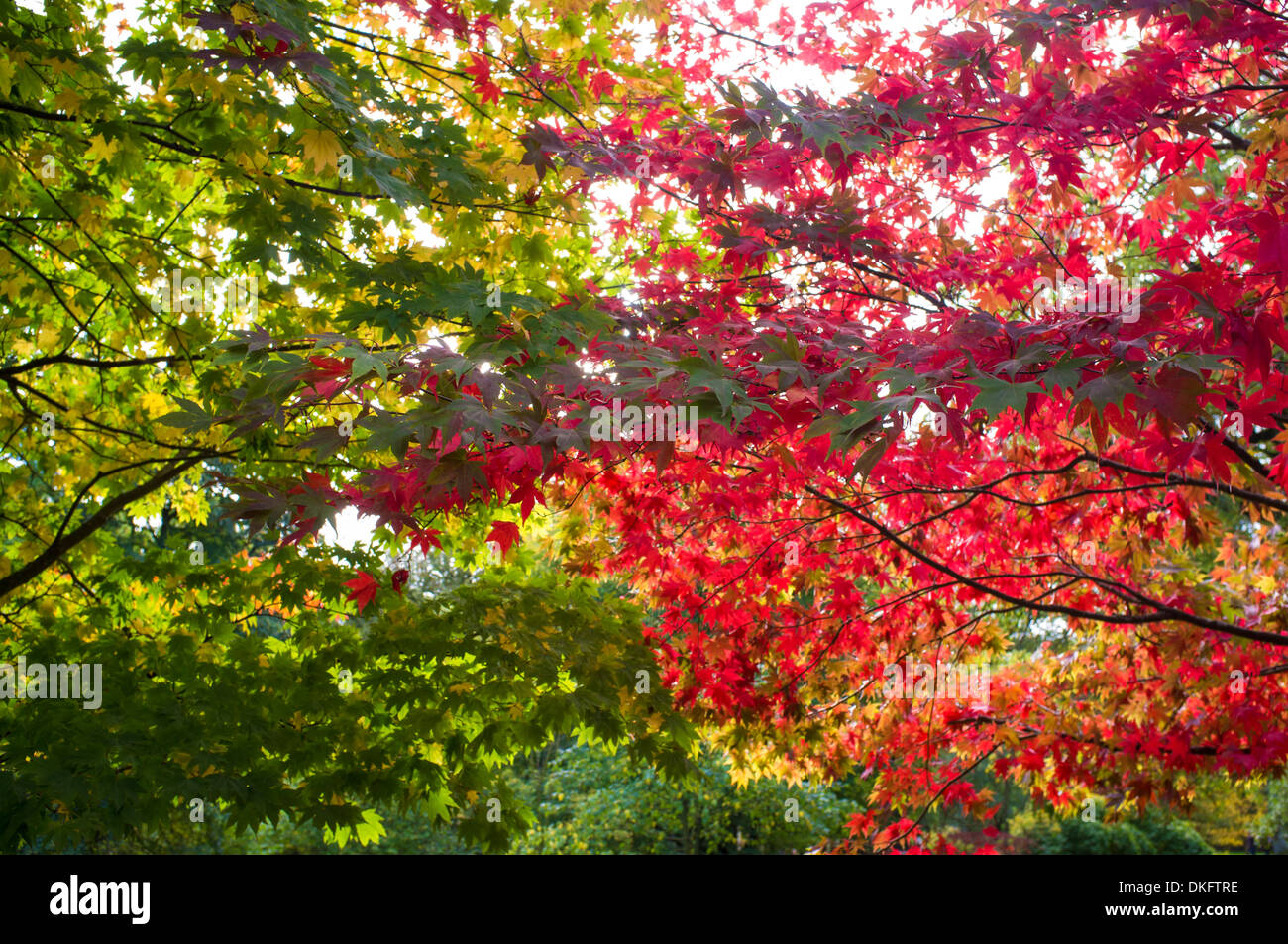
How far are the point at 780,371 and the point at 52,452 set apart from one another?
703 cm

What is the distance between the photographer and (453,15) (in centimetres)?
509

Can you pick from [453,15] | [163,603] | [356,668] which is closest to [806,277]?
[453,15]

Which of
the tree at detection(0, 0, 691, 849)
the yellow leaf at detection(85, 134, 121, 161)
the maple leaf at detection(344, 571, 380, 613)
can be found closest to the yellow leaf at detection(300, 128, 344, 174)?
the tree at detection(0, 0, 691, 849)

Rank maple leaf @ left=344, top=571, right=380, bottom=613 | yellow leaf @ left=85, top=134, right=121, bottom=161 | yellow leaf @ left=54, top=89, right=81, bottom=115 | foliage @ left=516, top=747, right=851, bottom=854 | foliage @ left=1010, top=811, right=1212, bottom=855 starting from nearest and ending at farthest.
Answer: yellow leaf @ left=54, top=89, right=81, bottom=115
yellow leaf @ left=85, top=134, right=121, bottom=161
maple leaf @ left=344, top=571, right=380, bottom=613
foliage @ left=516, top=747, right=851, bottom=854
foliage @ left=1010, top=811, right=1212, bottom=855

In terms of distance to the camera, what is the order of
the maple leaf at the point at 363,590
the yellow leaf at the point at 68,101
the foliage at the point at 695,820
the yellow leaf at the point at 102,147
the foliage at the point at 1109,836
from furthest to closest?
1. the foliage at the point at 1109,836
2. the foliage at the point at 695,820
3. the maple leaf at the point at 363,590
4. the yellow leaf at the point at 102,147
5. the yellow leaf at the point at 68,101

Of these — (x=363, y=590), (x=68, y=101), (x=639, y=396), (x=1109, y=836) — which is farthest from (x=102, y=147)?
(x=1109, y=836)

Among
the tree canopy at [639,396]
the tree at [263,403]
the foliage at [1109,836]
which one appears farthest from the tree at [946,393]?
the foliage at [1109,836]

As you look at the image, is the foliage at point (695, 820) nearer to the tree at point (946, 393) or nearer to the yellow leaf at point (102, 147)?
the tree at point (946, 393)

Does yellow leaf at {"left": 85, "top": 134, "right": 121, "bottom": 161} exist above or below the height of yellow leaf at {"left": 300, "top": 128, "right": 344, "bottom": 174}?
above

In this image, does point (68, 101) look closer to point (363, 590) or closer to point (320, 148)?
point (320, 148)

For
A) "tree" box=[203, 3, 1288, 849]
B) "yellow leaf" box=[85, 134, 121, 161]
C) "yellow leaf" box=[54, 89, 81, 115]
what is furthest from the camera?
"yellow leaf" box=[85, 134, 121, 161]

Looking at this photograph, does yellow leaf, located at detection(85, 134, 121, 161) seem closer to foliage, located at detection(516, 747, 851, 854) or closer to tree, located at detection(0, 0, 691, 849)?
tree, located at detection(0, 0, 691, 849)

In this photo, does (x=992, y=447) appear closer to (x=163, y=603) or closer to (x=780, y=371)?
(x=780, y=371)

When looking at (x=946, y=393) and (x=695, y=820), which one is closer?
(x=946, y=393)
